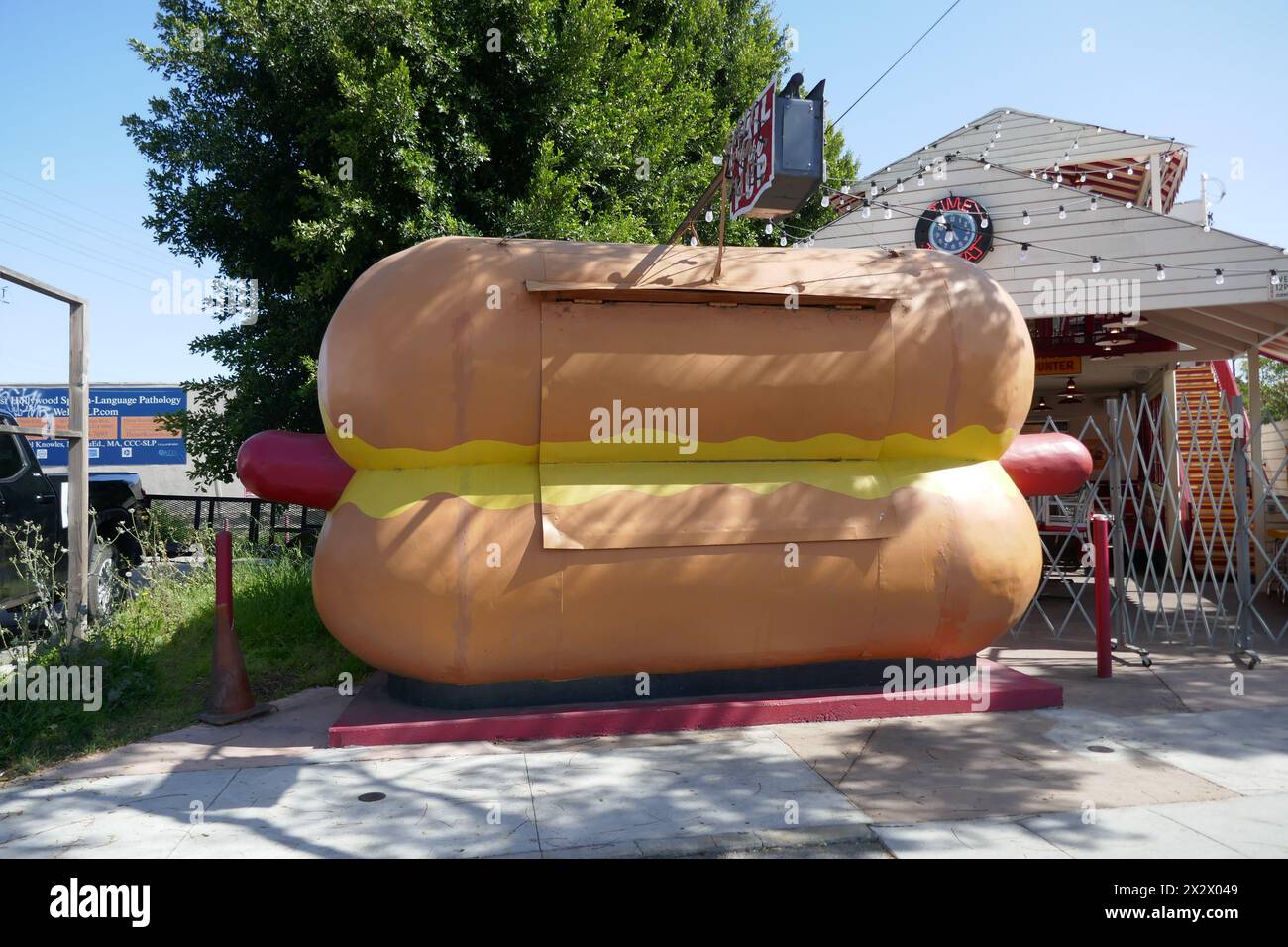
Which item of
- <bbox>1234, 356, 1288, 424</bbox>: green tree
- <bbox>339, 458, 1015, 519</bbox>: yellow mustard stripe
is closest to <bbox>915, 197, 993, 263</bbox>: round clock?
<bbox>339, 458, 1015, 519</bbox>: yellow mustard stripe

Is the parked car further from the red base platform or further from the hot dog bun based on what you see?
the hot dog bun

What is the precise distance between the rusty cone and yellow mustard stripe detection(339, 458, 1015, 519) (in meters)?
1.15

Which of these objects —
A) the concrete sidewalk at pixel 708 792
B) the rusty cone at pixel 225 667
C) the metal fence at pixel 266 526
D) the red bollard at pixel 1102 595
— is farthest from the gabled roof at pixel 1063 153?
the rusty cone at pixel 225 667

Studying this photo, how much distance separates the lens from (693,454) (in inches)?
236

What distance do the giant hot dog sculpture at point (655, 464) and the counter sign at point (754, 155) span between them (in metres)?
0.52

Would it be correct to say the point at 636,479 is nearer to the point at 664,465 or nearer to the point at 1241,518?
the point at 664,465

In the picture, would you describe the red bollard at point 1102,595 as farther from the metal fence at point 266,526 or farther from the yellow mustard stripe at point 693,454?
the metal fence at point 266,526

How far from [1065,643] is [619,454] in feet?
18.2

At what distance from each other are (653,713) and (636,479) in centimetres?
154

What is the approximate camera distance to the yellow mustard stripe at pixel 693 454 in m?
5.64

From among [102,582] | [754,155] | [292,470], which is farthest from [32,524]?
[754,155]

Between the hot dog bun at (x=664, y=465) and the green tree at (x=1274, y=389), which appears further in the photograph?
the green tree at (x=1274, y=389)

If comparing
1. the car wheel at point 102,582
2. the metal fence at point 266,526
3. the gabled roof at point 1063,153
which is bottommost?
the car wheel at point 102,582
